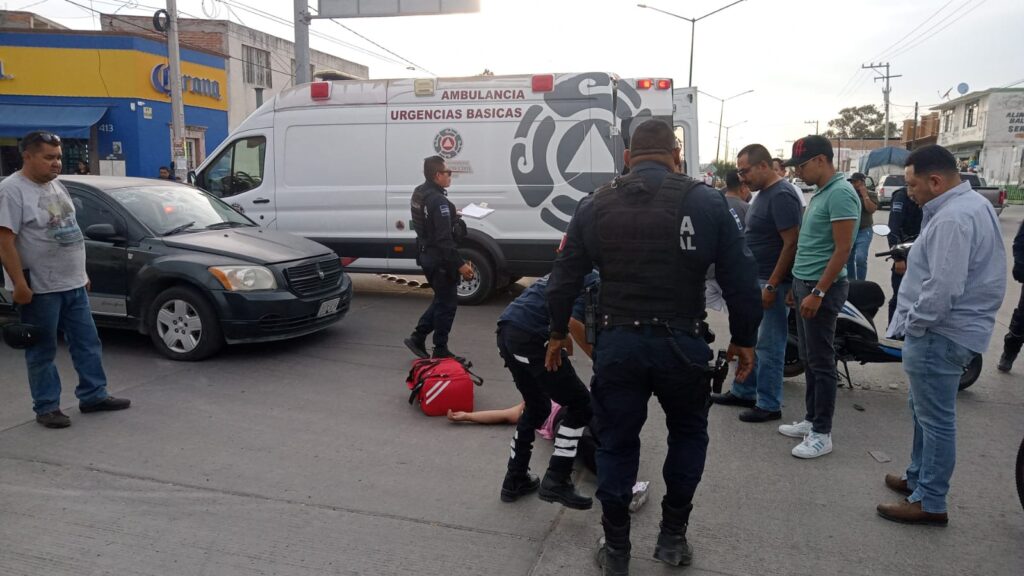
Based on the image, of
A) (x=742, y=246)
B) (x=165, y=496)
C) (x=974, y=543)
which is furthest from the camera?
(x=165, y=496)

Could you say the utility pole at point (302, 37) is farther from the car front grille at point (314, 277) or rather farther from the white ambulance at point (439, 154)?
the car front grille at point (314, 277)

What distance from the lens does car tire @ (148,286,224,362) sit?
6.24 meters

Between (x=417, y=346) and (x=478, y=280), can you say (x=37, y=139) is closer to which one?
(x=417, y=346)

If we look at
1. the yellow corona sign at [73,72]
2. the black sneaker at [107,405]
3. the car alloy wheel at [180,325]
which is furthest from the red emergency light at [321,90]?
the yellow corona sign at [73,72]

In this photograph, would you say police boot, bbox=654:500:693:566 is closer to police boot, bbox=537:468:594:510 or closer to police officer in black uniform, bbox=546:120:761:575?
police officer in black uniform, bbox=546:120:761:575

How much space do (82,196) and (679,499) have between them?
602 cm

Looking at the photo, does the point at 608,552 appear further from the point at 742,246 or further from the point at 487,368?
the point at 487,368

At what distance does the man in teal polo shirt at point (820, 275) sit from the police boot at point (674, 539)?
5.18ft

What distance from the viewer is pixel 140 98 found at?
22.9m

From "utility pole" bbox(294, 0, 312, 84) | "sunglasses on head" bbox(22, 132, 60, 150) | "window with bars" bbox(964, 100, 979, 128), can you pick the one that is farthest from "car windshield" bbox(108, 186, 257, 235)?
"window with bars" bbox(964, 100, 979, 128)

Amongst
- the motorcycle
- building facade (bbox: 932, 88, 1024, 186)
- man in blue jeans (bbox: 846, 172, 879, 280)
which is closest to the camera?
the motorcycle

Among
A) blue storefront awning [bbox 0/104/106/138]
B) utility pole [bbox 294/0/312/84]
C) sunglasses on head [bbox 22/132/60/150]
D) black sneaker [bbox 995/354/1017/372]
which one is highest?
utility pole [bbox 294/0/312/84]

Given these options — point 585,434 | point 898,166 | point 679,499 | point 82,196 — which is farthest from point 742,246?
point 898,166

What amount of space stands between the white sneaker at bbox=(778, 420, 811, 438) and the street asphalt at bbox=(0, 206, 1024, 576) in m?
0.08
